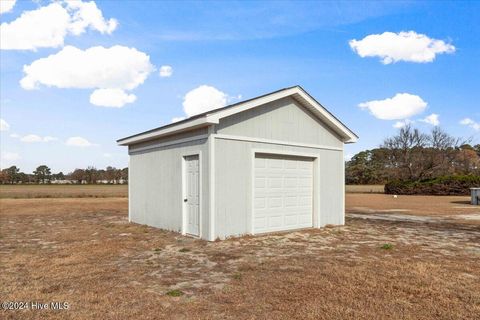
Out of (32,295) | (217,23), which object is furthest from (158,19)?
(32,295)

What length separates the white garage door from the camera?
10.7 metres

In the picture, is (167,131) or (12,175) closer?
(167,131)

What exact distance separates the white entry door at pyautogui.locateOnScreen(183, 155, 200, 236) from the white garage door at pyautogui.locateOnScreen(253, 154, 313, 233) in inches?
65.5

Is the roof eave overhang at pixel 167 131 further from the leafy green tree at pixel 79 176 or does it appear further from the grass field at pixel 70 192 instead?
the leafy green tree at pixel 79 176

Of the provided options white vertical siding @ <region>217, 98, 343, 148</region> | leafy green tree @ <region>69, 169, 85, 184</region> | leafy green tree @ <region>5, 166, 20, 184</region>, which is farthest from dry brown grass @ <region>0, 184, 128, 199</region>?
leafy green tree @ <region>5, 166, 20, 184</region>

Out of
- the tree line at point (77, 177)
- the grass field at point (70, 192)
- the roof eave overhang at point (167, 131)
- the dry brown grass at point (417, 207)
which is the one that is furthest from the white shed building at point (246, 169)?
the tree line at point (77, 177)

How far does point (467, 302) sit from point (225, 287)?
3.29 meters

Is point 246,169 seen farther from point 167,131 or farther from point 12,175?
point 12,175

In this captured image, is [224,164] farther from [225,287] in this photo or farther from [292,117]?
[225,287]

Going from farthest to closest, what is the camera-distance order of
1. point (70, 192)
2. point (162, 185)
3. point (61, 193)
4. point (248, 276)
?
point (70, 192) → point (61, 193) → point (162, 185) → point (248, 276)

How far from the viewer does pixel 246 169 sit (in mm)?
10344

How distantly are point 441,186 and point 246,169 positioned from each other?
33.1 metres

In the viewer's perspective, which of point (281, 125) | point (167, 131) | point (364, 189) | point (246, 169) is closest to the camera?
point (246, 169)

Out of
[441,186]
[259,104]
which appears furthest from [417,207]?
[441,186]
